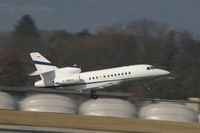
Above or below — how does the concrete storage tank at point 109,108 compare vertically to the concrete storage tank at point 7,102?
below

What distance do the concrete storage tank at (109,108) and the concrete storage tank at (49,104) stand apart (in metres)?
Result: 0.61

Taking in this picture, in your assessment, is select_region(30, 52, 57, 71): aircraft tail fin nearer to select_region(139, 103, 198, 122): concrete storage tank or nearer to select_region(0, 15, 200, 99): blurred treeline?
select_region(0, 15, 200, 99): blurred treeline

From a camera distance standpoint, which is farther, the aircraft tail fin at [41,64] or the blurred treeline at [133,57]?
the blurred treeline at [133,57]

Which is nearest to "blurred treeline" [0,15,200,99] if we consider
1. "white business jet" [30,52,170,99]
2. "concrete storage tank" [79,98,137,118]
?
"white business jet" [30,52,170,99]

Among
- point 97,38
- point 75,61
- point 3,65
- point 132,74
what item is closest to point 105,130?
point 132,74

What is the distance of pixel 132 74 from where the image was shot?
43469 millimetres

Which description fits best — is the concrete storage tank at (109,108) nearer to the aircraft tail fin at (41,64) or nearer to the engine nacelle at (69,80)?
the engine nacelle at (69,80)

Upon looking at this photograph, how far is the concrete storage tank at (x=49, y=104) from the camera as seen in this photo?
57.8ft

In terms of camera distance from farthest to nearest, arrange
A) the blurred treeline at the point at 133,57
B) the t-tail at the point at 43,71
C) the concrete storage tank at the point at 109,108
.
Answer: the blurred treeline at the point at 133,57 < the t-tail at the point at 43,71 < the concrete storage tank at the point at 109,108

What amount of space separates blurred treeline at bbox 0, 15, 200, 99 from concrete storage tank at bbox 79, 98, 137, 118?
3861cm

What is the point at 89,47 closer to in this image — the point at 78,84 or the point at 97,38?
the point at 97,38

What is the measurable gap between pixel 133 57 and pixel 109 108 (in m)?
62.1

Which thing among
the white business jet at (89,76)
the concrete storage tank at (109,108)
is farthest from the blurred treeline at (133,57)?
the concrete storage tank at (109,108)

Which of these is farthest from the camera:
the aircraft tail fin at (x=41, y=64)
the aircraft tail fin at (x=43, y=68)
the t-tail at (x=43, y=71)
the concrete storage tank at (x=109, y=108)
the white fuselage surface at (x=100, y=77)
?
the aircraft tail fin at (x=41, y=64)
